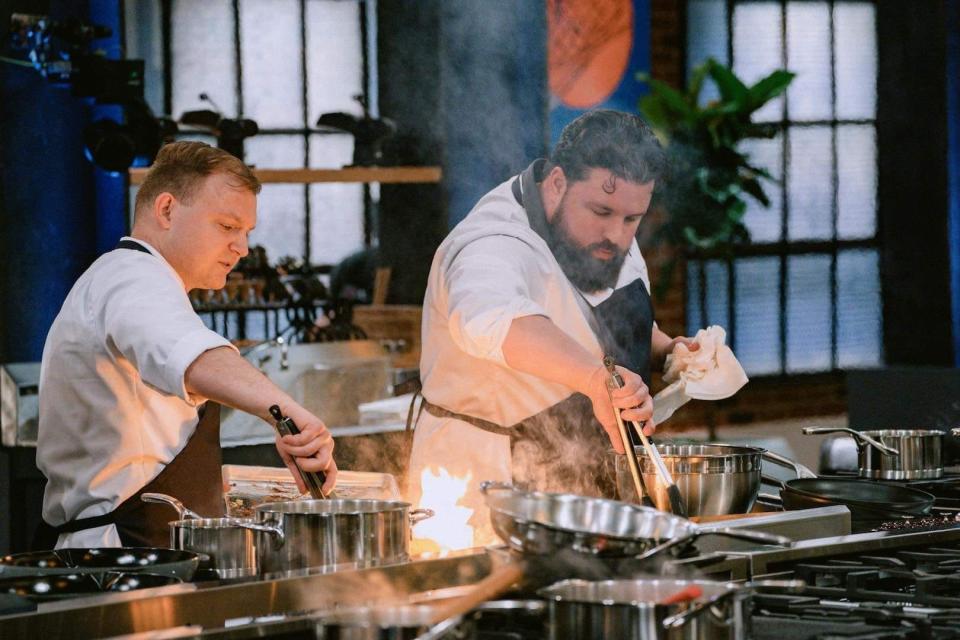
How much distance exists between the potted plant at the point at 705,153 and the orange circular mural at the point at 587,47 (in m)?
0.20

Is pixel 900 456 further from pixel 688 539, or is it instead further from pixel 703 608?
pixel 703 608

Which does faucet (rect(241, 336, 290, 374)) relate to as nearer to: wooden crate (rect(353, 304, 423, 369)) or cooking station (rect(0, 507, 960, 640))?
wooden crate (rect(353, 304, 423, 369))

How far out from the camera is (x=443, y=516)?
7.84ft

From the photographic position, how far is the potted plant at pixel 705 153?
714 centimetres

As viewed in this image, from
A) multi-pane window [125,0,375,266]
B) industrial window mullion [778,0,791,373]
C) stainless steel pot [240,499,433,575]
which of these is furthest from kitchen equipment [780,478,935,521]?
industrial window mullion [778,0,791,373]

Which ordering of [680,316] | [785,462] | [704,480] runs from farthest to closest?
1. [680,316]
2. [785,462]
3. [704,480]

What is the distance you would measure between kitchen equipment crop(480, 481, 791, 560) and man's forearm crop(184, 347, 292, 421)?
45 centimetres

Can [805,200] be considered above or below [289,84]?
below

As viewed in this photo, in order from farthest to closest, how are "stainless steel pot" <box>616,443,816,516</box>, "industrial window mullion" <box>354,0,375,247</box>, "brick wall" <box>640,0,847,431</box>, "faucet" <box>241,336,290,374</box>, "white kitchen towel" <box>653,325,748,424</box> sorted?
"brick wall" <box>640,0,847,431</box> < "industrial window mullion" <box>354,0,375,247</box> < "faucet" <box>241,336,290,374</box> < "white kitchen towel" <box>653,325,748,424</box> < "stainless steel pot" <box>616,443,816,516</box>

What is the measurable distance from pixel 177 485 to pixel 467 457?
604 millimetres

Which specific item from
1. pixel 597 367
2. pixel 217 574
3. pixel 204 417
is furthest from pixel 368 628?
pixel 204 417

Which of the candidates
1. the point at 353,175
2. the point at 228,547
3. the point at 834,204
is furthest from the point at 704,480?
the point at 834,204

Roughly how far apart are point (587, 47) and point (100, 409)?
17.2 feet

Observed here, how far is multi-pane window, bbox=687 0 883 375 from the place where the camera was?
26.2 feet
